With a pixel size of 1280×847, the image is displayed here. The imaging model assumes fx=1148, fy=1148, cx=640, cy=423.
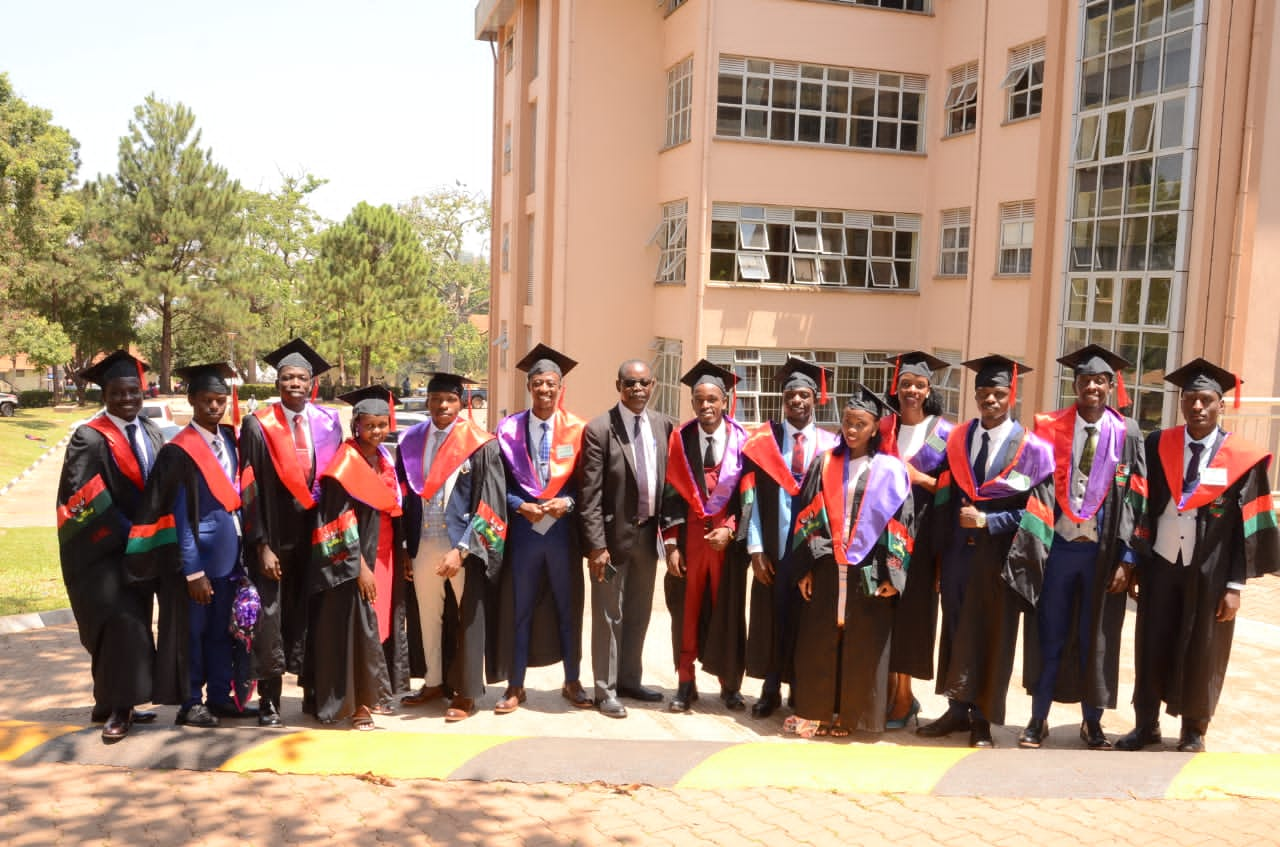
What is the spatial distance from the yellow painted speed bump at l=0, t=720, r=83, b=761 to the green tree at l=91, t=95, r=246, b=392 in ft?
164

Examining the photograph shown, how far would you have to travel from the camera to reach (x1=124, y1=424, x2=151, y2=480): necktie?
20.3 feet

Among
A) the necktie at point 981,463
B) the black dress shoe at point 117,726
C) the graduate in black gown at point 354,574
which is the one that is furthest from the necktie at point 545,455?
the black dress shoe at point 117,726

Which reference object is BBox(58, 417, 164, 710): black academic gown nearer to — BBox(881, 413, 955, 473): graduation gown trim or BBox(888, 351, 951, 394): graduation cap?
BBox(881, 413, 955, 473): graduation gown trim

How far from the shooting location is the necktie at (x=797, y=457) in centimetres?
670

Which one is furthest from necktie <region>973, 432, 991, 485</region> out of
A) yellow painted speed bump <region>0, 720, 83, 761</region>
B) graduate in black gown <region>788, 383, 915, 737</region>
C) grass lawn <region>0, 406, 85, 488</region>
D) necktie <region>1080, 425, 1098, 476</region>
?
grass lawn <region>0, 406, 85, 488</region>

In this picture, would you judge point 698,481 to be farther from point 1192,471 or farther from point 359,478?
point 1192,471

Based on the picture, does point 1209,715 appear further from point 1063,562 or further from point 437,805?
point 437,805

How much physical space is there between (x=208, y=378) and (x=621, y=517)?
2456 millimetres

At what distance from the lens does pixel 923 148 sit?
2194 centimetres

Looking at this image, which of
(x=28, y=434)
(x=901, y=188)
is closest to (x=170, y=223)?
(x=28, y=434)

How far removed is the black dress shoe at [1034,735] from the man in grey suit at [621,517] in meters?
2.26

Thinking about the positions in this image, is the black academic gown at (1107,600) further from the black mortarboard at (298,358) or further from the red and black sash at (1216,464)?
the black mortarboard at (298,358)

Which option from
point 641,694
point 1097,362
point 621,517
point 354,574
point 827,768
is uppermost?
point 1097,362

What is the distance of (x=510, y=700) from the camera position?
6.77 meters
